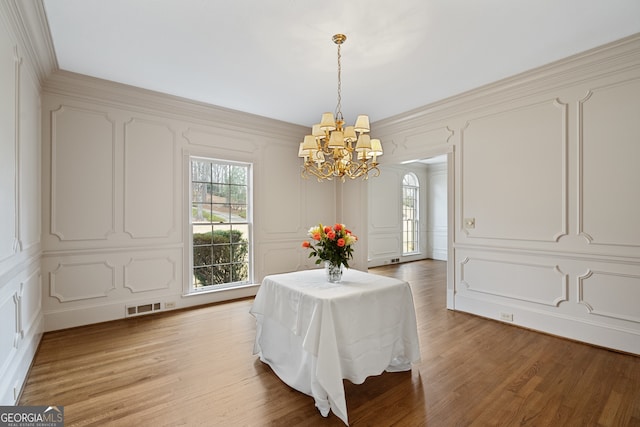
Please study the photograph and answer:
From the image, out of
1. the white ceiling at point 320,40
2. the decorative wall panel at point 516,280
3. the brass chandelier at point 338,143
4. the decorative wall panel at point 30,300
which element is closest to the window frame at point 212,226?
the white ceiling at point 320,40

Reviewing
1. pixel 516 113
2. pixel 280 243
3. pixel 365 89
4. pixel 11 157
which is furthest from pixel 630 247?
pixel 11 157

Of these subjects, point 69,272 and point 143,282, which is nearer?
point 69,272

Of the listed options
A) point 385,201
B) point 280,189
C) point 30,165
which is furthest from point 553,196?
point 30,165

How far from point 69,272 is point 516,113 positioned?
5467 mm

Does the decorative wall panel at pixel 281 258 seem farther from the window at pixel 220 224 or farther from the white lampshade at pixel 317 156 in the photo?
the white lampshade at pixel 317 156

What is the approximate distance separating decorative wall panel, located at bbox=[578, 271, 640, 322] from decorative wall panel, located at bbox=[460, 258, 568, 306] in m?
0.17

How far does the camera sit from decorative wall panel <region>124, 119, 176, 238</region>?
384 centimetres

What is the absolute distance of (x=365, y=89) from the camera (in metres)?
3.81

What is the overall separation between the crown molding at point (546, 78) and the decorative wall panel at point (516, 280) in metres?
1.96

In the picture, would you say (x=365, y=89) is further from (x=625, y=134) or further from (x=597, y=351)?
(x=597, y=351)

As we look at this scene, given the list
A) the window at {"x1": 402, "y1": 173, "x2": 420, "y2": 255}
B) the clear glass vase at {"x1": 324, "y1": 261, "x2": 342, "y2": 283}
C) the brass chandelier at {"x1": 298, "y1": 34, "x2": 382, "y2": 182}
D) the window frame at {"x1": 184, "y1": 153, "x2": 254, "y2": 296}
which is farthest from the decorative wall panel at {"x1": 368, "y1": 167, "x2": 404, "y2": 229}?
the clear glass vase at {"x1": 324, "y1": 261, "x2": 342, "y2": 283}

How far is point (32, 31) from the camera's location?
2420 mm

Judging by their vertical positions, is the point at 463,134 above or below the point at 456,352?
above

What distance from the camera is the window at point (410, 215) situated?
849cm
